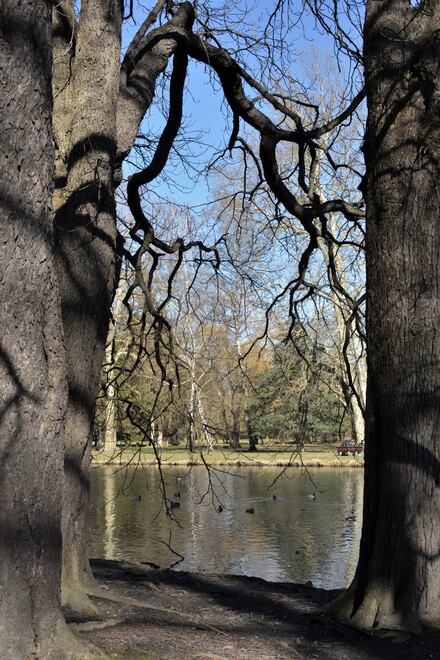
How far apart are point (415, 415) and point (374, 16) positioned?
291 centimetres

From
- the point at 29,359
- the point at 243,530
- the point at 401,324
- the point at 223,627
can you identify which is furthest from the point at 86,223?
the point at 243,530

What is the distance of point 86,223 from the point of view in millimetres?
4906

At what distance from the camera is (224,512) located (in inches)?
656

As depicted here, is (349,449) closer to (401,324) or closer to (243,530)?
(243,530)

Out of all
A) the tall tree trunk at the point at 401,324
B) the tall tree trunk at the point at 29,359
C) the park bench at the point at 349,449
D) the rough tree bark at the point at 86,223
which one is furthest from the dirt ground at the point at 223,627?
the park bench at the point at 349,449

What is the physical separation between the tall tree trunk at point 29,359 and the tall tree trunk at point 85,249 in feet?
4.69

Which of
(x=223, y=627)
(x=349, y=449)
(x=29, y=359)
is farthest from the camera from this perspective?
(x=349, y=449)

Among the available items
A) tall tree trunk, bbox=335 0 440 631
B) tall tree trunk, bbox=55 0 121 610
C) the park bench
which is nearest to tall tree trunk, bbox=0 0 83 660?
tall tree trunk, bbox=55 0 121 610

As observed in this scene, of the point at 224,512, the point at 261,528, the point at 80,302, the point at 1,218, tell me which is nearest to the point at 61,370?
the point at 1,218

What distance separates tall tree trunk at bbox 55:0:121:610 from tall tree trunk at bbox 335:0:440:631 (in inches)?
71.0

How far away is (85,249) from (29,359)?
1.92 metres

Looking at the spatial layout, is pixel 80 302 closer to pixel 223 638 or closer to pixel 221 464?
pixel 223 638

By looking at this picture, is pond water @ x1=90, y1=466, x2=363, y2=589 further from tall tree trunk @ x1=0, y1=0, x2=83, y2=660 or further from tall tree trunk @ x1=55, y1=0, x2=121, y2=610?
tall tree trunk @ x1=0, y1=0, x2=83, y2=660

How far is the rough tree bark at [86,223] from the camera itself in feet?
15.3
